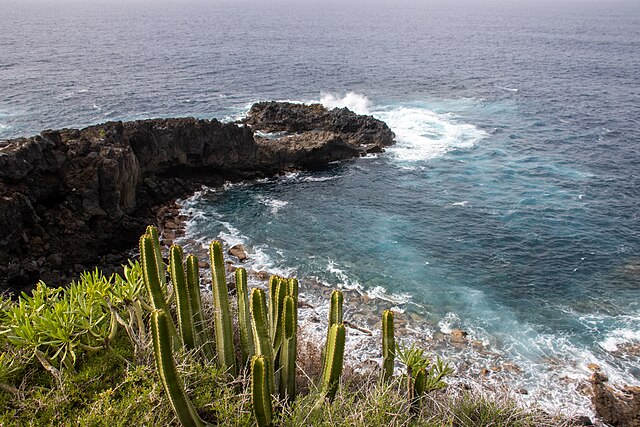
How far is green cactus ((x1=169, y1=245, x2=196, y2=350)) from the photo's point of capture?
43.6 feet

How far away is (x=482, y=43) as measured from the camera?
12312 centimetres

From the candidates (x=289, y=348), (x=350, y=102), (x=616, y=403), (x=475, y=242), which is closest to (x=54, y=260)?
(x=289, y=348)

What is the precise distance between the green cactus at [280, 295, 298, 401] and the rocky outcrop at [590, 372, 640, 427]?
14731mm

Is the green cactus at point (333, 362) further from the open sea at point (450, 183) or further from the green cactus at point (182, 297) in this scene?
the open sea at point (450, 183)

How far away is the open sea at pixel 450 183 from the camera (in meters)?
27.6

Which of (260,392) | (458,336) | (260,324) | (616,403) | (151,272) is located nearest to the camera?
(260,392)

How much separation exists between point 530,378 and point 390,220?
17476 mm

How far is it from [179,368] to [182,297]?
2.01 m

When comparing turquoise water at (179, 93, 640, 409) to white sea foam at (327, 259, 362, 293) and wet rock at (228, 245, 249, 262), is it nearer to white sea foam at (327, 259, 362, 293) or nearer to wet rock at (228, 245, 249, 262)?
white sea foam at (327, 259, 362, 293)

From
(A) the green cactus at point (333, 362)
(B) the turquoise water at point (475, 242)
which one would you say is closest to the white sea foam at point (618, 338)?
(B) the turquoise water at point (475, 242)

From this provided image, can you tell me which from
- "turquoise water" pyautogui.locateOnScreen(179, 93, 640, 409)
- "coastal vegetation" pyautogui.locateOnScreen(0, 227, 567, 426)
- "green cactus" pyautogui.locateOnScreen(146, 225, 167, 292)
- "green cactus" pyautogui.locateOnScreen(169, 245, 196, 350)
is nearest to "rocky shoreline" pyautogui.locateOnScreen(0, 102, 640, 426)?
"turquoise water" pyautogui.locateOnScreen(179, 93, 640, 409)

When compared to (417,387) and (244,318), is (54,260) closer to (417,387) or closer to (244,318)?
(244,318)

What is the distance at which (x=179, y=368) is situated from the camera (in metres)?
12.4

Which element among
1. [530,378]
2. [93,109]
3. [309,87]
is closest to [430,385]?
[530,378]
